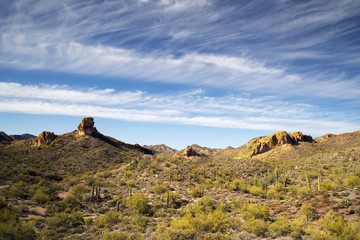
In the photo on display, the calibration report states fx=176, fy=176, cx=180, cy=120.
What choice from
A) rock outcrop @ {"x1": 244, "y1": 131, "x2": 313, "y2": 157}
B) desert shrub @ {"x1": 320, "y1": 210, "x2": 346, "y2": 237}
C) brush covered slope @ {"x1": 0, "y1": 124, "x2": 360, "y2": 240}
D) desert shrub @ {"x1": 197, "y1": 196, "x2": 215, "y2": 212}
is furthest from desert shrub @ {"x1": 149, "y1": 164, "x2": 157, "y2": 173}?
rock outcrop @ {"x1": 244, "y1": 131, "x2": 313, "y2": 157}

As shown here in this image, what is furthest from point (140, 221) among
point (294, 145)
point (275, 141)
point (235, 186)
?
point (275, 141)

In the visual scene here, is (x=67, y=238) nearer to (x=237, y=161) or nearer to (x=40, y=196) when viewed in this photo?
(x=40, y=196)

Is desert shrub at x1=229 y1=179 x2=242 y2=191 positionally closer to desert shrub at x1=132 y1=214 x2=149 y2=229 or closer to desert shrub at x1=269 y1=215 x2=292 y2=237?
desert shrub at x1=269 y1=215 x2=292 y2=237

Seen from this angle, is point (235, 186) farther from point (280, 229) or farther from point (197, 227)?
point (197, 227)

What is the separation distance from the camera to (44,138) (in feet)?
193

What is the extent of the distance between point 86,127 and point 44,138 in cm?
1375

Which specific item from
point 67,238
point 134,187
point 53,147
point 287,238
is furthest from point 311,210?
point 53,147

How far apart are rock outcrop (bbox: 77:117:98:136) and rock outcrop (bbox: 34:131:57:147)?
8.87 m

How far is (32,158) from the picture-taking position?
46188 mm

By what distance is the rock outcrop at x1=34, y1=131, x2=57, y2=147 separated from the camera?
57300 millimetres

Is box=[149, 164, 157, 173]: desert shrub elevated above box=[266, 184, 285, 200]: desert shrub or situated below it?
above

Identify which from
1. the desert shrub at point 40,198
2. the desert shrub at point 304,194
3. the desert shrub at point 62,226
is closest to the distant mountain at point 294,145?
the desert shrub at point 304,194

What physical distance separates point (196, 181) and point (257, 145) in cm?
7082

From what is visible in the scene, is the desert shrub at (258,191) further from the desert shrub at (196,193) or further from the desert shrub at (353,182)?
the desert shrub at (353,182)
